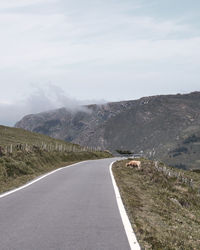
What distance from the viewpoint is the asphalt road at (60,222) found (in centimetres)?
727

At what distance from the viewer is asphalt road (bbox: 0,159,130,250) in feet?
23.9

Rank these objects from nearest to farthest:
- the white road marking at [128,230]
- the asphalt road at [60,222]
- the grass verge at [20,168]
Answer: the asphalt road at [60,222]
the white road marking at [128,230]
the grass verge at [20,168]

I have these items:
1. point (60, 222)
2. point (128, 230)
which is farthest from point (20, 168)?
point (128, 230)

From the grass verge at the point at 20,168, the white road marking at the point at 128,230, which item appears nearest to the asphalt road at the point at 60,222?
the white road marking at the point at 128,230

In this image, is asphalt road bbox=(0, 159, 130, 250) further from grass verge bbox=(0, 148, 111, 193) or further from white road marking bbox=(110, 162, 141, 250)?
grass verge bbox=(0, 148, 111, 193)

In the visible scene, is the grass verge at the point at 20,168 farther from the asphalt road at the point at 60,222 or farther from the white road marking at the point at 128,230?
the white road marking at the point at 128,230

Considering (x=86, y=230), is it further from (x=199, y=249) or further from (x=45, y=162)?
(x=45, y=162)

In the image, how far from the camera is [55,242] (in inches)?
289

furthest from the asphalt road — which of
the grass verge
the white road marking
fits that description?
the grass verge

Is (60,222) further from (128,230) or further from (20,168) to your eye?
(20,168)

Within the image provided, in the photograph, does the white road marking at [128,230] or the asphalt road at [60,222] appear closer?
the asphalt road at [60,222]

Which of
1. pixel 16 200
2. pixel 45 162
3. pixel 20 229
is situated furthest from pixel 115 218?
pixel 45 162

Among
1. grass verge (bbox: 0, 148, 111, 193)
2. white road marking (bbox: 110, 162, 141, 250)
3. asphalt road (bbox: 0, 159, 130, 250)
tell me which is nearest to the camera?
asphalt road (bbox: 0, 159, 130, 250)

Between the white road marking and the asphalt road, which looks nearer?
the asphalt road
